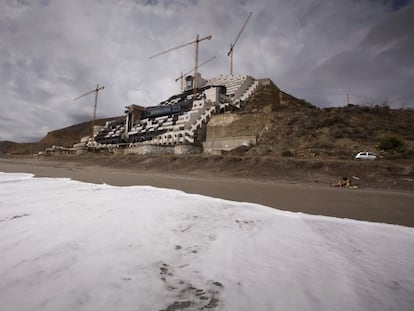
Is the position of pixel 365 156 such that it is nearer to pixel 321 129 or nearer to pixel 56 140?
pixel 321 129

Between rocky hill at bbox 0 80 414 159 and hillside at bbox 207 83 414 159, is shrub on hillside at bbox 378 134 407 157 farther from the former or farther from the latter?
hillside at bbox 207 83 414 159

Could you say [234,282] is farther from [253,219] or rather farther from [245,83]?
[245,83]

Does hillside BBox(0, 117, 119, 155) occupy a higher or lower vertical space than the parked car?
higher

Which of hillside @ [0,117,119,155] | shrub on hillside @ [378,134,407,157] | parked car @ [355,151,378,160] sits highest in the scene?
hillside @ [0,117,119,155]

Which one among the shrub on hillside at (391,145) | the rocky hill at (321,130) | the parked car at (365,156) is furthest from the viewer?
the rocky hill at (321,130)

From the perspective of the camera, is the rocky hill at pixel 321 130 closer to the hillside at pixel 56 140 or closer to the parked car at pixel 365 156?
the parked car at pixel 365 156

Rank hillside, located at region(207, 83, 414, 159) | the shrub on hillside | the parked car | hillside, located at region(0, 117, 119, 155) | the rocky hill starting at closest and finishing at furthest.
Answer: the parked car
the shrub on hillside
the rocky hill
hillside, located at region(207, 83, 414, 159)
hillside, located at region(0, 117, 119, 155)

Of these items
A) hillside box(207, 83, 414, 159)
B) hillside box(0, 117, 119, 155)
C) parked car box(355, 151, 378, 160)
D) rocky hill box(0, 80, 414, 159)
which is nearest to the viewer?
parked car box(355, 151, 378, 160)

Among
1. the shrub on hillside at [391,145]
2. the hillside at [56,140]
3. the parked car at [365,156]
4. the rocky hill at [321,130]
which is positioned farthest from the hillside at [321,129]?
the hillside at [56,140]

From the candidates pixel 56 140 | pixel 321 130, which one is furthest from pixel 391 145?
pixel 56 140

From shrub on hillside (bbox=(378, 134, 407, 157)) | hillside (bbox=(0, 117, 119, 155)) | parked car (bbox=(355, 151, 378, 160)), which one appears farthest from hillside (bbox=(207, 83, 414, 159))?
hillside (bbox=(0, 117, 119, 155))

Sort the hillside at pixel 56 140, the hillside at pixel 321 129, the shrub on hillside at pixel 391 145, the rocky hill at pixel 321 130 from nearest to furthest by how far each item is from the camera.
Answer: the shrub on hillside at pixel 391 145, the rocky hill at pixel 321 130, the hillside at pixel 321 129, the hillside at pixel 56 140

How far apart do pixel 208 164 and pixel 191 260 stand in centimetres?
1264

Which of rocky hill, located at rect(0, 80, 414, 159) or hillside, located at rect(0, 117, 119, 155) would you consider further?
hillside, located at rect(0, 117, 119, 155)
